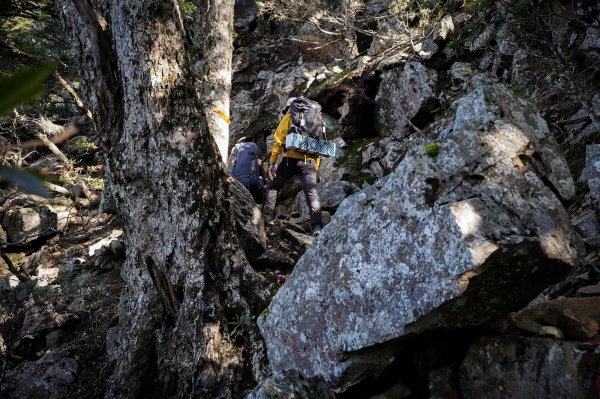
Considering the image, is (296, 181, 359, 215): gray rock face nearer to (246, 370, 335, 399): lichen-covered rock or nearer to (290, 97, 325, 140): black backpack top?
(290, 97, 325, 140): black backpack top

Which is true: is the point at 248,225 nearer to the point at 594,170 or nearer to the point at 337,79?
the point at 594,170

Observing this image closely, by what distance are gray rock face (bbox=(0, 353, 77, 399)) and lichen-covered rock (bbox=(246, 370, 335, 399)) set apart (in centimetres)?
327

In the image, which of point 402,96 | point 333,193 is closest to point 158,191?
point 333,193

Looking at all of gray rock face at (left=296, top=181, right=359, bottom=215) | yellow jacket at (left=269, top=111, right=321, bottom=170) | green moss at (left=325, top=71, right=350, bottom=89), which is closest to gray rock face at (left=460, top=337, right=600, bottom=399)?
yellow jacket at (left=269, top=111, right=321, bottom=170)

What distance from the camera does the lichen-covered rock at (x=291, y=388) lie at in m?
2.67

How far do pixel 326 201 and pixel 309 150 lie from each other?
1.89m

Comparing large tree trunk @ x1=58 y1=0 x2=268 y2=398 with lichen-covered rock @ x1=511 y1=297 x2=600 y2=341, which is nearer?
lichen-covered rock @ x1=511 y1=297 x2=600 y2=341

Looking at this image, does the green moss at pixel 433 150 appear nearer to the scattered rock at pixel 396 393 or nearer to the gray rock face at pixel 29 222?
the scattered rock at pixel 396 393

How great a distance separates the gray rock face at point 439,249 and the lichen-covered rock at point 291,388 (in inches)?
9.6

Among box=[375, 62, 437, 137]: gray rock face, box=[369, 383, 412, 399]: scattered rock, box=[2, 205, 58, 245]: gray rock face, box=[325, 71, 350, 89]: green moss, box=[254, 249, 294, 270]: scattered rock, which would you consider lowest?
box=[369, 383, 412, 399]: scattered rock

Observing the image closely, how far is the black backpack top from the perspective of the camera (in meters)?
7.73

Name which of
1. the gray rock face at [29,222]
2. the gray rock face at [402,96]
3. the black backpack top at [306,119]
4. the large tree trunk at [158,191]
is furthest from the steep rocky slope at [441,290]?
the gray rock face at [29,222]

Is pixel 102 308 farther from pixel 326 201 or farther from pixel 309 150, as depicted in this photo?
pixel 326 201

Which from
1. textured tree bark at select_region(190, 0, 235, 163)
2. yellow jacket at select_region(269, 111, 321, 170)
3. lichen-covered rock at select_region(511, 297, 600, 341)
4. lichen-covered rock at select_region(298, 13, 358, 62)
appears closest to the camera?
lichen-covered rock at select_region(511, 297, 600, 341)
